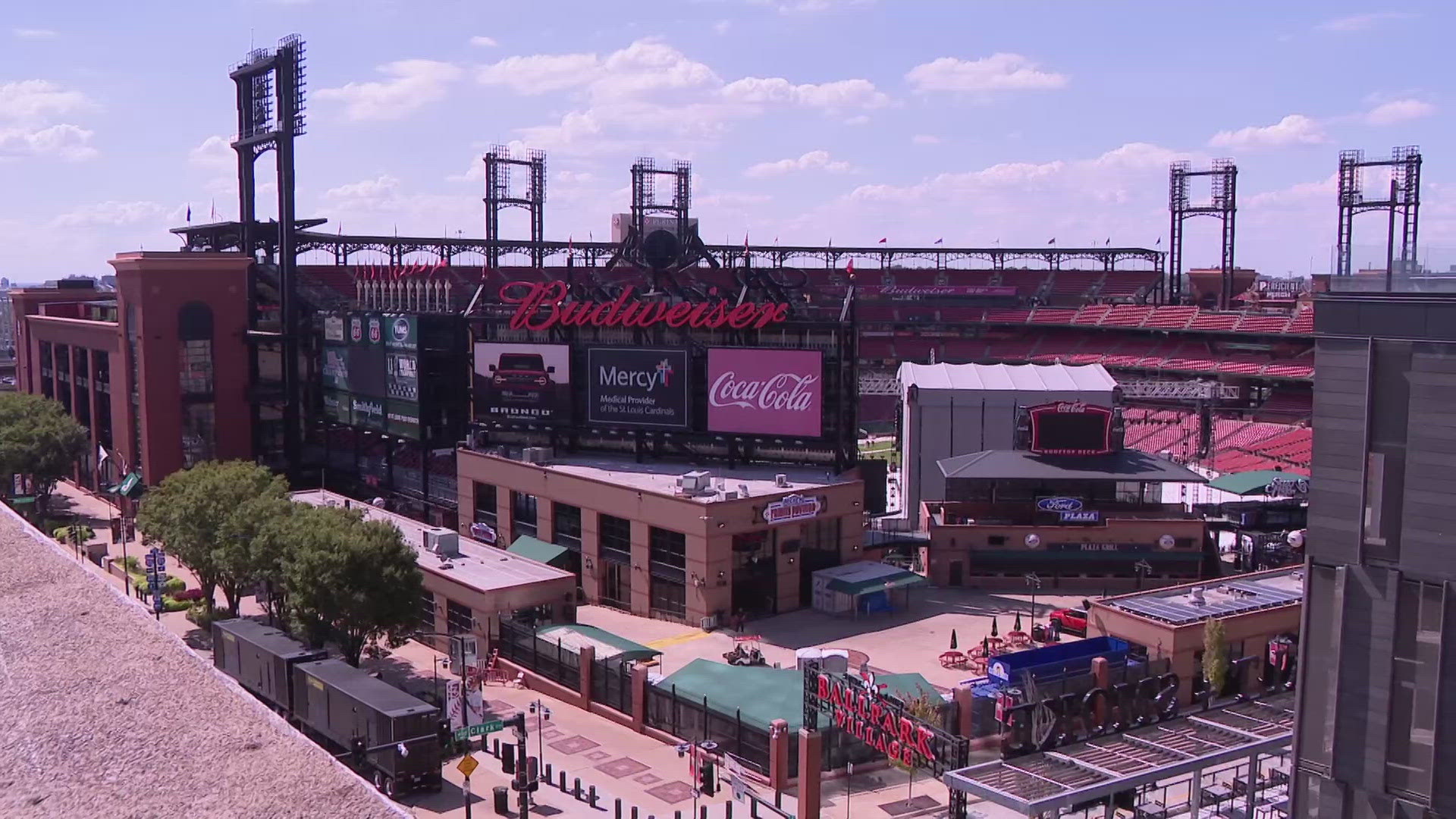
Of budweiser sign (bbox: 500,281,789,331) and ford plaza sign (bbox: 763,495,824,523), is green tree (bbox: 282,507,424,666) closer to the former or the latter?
ford plaza sign (bbox: 763,495,824,523)

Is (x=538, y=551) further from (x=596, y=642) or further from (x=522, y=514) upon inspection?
(x=596, y=642)

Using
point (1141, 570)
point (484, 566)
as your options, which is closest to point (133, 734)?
point (484, 566)

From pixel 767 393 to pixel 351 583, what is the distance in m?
23.0

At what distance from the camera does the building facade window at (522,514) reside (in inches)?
2377

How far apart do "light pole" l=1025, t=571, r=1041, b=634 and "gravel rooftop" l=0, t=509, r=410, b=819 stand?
2861 centimetres

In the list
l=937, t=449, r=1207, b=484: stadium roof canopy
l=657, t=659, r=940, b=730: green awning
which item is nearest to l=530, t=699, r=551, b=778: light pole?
l=657, t=659, r=940, b=730: green awning

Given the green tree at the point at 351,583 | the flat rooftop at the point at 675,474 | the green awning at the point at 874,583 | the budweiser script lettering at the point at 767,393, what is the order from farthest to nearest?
the budweiser script lettering at the point at 767,393 < the flat rooftop at the point at 675,474 < the green awning at the point at 874,583 < the green tree at the point at 351,583

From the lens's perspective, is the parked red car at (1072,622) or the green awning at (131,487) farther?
the green awning at (131,487)

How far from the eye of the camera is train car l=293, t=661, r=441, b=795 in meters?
33.8

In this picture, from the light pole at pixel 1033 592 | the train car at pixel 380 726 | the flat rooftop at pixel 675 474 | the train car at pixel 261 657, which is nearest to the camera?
the train car at pixel 380 726

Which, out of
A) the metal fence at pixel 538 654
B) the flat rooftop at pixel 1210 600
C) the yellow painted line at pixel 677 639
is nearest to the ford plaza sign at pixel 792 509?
the yellow painted line at pixel 677 639

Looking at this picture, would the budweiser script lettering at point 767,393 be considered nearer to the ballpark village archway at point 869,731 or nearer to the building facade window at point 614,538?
the building facade window at point 614,538

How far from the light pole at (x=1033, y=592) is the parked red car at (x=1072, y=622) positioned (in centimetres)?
103

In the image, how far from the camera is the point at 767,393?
2263 inches
